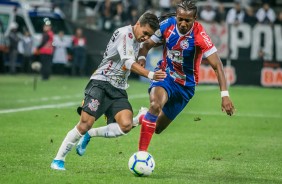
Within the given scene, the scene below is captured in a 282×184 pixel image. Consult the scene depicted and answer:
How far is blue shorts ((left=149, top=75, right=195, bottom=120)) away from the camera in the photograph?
1193 centimetres

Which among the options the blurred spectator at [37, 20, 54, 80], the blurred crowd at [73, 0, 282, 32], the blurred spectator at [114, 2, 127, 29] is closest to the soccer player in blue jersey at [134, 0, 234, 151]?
the blurred spectator at [37, 20, 54, 80]

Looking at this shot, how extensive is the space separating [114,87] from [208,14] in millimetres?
24158

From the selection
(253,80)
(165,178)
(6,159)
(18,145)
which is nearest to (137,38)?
(165,178)

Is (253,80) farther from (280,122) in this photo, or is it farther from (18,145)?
(18,145)

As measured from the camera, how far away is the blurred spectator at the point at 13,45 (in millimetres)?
36625

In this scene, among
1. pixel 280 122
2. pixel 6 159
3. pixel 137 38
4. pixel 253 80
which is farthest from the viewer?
pixel 253 80

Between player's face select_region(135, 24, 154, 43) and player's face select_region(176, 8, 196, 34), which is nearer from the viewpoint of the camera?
player's face select_region(135, 24, 154, 43)

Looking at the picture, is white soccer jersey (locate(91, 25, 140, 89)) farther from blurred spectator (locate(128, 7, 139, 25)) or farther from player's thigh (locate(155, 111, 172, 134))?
blurred spectator (locate(128, 7, 139, 25))

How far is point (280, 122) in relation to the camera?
1966cm

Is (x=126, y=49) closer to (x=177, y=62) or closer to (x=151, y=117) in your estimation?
(x=151, y=117)

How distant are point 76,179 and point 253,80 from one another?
2337 centimetres

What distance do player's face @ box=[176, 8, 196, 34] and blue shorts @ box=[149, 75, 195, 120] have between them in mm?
865

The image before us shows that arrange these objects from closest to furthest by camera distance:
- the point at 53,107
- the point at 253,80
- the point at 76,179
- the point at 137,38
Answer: the point at 76,179
the point at 137,38
the point at 53,107
the point at 253,80

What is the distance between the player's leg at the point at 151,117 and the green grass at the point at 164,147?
43 cm
